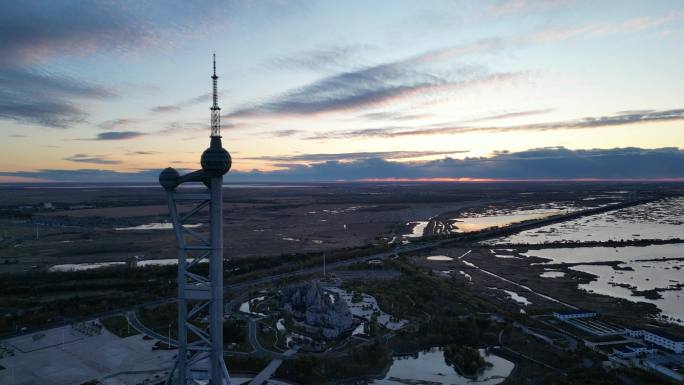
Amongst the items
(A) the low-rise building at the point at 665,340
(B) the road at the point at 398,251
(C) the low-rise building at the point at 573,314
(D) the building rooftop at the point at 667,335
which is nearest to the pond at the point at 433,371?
(C) the low-rise building at the point at 573,314

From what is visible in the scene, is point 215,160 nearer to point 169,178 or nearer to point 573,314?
point 169,178

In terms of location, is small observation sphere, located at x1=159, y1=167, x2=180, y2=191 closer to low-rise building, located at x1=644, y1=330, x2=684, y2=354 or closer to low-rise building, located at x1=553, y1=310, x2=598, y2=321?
low-rise building, located at x1=553, y1=310, x2=598, y2=321

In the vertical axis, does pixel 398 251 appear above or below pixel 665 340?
below

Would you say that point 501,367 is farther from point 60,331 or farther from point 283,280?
point 60,331

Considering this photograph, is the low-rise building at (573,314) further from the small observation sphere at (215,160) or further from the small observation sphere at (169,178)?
the small observation sphere at (169,178)

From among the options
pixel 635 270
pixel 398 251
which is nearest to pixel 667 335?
pixel 635 270

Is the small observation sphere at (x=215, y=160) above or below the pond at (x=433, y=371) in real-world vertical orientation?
above

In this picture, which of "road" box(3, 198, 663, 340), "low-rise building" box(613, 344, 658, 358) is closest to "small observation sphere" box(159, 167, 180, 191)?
"road" box(3, 198, 663, 340)
